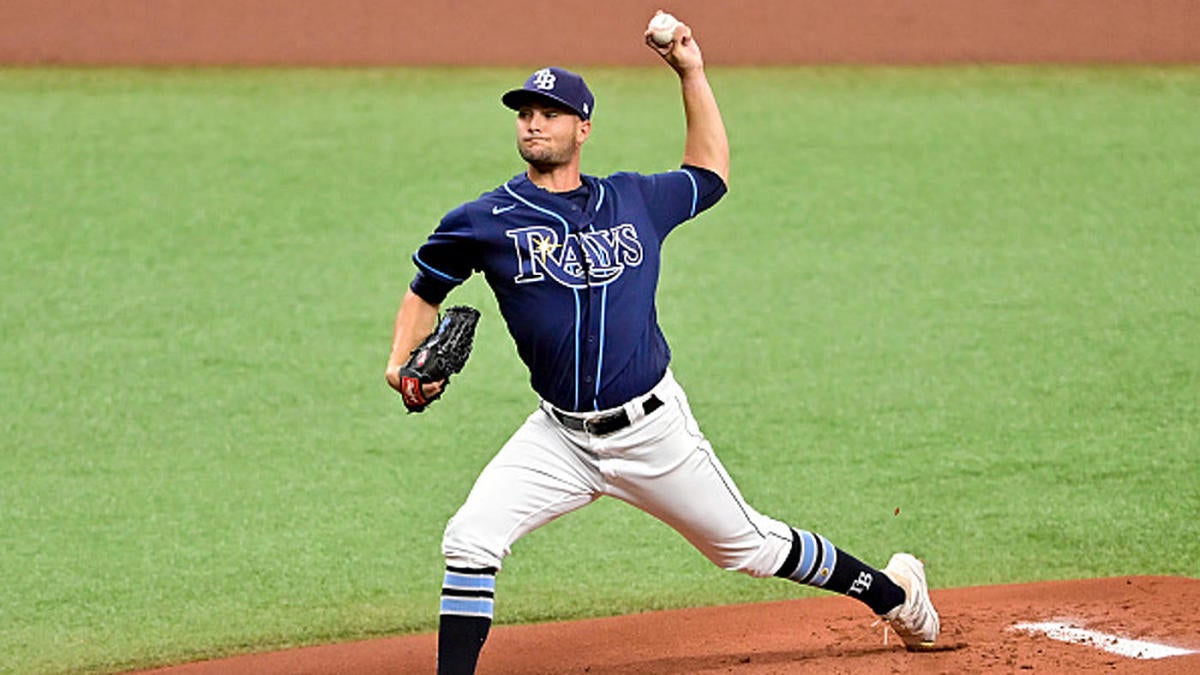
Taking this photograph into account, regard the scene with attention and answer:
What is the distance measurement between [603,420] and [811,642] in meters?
1.11

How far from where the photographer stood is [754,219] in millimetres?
10148

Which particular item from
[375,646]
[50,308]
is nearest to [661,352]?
[375,646]

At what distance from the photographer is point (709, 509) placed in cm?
450

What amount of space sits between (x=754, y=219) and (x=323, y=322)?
2.87 m

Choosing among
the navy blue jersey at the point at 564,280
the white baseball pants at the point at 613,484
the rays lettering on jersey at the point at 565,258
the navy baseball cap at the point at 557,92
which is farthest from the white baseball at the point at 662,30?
the white baseball pants at the point at 613,484

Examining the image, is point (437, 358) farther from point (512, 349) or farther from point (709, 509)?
point (512, 349)

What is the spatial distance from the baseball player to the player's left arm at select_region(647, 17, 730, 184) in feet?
0.16

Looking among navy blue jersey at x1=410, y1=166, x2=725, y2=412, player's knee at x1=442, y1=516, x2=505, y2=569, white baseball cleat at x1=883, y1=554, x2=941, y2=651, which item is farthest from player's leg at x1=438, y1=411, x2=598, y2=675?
white baseball cleat at x1=883, y1=554, x2=941, y2=651

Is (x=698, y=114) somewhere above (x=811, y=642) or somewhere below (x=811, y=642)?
above

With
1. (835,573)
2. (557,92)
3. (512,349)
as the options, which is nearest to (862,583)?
(835,573)

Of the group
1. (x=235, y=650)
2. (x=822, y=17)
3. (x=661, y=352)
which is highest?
(x=822, y=17)

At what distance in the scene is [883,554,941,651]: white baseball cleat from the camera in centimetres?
482

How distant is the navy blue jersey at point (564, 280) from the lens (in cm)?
437

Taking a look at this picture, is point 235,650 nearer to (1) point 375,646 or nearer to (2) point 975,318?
(1) point 375,646
